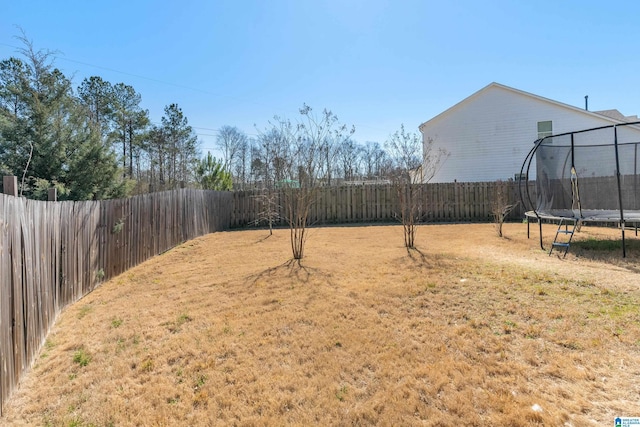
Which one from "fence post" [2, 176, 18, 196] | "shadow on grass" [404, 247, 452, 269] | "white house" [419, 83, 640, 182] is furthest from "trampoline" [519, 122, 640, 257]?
"fence post" [2, 176, 18, 196]

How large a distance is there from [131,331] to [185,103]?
73.6ft

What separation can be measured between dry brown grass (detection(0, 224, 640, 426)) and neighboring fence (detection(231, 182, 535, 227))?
24.5 feet

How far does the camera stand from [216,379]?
7.36 ft

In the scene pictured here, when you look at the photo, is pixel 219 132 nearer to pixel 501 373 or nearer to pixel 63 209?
pixel 63 209

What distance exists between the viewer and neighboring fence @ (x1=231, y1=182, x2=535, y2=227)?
1220 cm

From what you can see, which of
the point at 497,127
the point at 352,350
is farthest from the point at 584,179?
the point at 352,350

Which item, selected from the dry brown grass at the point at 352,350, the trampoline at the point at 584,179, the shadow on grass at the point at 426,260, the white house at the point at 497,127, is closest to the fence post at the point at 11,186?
the dry brown grass at the point at 352,350

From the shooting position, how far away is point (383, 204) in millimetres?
12805

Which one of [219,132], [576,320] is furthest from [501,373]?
[219,132]

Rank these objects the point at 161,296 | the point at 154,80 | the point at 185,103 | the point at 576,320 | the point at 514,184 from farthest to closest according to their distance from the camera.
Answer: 1. the point at 185,103
2. the point at 154,80
3. the point at 514,184
4. the point at 161,296
5. the point at 576,320

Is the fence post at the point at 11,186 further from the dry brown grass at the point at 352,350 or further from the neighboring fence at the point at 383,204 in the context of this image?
the neighboring fence at the point at 383,204

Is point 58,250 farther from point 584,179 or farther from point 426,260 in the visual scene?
point 584,179

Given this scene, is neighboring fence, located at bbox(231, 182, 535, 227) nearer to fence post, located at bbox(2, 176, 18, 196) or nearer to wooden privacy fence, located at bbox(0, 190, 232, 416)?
wooden privacy fence, located at bbox(0, 190, 232, 416)

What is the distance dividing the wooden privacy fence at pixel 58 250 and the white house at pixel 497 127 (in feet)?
42.8
